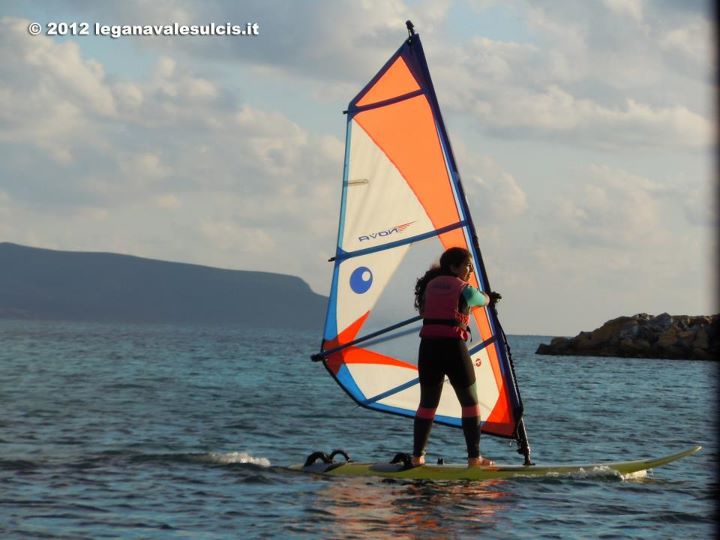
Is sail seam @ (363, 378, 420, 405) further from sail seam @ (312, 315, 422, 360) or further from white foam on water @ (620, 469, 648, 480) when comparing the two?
white foam on water @ (620, 469, 648, 480)

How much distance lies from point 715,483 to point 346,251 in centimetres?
542

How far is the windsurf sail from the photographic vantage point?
474 inches

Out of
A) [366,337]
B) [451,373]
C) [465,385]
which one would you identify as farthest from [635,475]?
[366,337]

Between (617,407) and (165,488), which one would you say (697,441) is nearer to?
(617,407)

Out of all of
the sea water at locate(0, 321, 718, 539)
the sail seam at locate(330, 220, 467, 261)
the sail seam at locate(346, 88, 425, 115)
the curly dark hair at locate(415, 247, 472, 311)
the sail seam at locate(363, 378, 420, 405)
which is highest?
the sail seam at locate(346, 88, 425, 115)

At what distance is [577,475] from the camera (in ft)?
41.1

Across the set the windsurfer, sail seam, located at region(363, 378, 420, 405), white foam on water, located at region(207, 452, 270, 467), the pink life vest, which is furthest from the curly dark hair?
white foam on water, located at region(207, 452, 270, 467)

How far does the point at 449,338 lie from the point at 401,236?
1.63m

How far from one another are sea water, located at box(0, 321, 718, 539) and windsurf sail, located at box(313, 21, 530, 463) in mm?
1289

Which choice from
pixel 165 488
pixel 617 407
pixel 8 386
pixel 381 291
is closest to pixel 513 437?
pixel 381 291

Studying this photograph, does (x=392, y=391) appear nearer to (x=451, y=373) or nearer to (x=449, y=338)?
(x=451, y=373)

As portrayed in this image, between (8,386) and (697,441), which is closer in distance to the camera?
(697,441)

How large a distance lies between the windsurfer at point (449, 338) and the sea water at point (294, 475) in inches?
34.3

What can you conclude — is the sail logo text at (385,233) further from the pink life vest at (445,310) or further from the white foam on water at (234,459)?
the white foam on water at (234,459)
